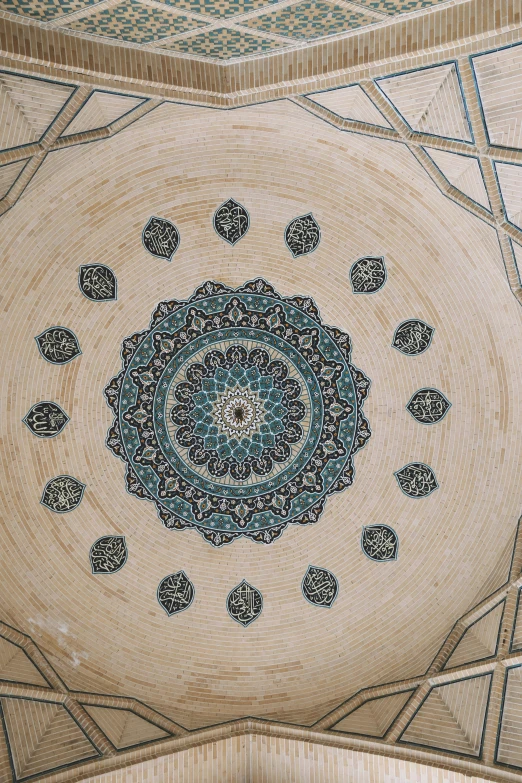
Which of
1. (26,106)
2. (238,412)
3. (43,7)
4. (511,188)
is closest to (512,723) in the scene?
(238,412)

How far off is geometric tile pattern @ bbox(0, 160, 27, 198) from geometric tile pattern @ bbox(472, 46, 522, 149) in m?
5.27

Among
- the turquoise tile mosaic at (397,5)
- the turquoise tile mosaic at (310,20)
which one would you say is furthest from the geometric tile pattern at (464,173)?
the turquoise tile mosaic at (310,20)

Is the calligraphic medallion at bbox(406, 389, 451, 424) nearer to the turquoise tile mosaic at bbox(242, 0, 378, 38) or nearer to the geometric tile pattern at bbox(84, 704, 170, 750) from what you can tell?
the turquoise tile mosaic at bbox(242, 0, 378, 38)

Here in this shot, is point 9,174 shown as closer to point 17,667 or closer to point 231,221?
point 231,221

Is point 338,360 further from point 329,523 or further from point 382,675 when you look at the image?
point 382,675

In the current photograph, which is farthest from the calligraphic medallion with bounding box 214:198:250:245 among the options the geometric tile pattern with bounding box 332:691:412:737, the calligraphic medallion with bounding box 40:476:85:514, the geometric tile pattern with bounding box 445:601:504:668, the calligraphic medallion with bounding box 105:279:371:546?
the geometric tile pattern with bounding box 332:691:412:737

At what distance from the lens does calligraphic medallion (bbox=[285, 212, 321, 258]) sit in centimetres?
1047

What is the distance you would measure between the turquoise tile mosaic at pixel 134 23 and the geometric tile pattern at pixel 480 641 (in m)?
7.83

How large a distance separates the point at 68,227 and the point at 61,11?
333 cm

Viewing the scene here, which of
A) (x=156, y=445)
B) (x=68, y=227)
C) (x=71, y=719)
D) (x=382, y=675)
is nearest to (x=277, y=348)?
(x=156, y=445)

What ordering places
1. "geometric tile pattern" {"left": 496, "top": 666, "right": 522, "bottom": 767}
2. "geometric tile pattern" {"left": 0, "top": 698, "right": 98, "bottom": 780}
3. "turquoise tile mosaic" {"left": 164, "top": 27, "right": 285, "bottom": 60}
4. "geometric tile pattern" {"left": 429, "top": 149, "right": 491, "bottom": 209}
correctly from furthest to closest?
1. "geometric tile pattern" {"left": 429, "top": 149, "right": 491, "bottom": 209}
2. "geometric tile pattern" {"left": 0, "top": 698, "right": 98, "bottom": 780}
3. "geometric tile pattern" {"left": 496, "top": 666, "right": 522, "bottom": 767}
4. "turquoise tile mosaic" {"left": 164, "top": 27, "right": 285, "bottom": 60}

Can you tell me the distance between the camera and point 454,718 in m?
8.47

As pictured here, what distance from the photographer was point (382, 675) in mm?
9961

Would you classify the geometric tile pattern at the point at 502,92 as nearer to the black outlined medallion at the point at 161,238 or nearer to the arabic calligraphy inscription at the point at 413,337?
the arabic calligraphy inscription at the point at 413,337
